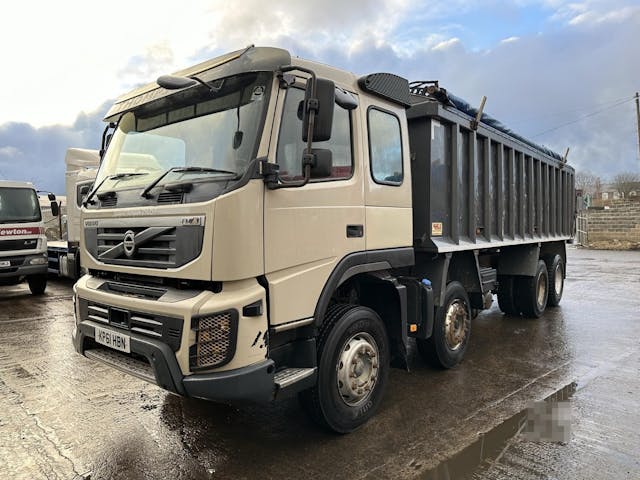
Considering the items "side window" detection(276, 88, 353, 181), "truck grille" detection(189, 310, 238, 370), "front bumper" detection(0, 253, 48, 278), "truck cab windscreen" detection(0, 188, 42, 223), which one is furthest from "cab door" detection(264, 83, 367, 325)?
"truck cab windscreen" detection(0, 188, 42, 223)

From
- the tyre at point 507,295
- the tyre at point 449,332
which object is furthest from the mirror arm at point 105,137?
the tyre at point 507,295

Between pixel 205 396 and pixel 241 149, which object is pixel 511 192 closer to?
pixel 241 149

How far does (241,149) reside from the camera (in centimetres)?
303

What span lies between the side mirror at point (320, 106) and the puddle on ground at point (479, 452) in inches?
91.8

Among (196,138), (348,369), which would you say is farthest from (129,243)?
(348,369)

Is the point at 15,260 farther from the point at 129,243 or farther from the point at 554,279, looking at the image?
the point at 554,279

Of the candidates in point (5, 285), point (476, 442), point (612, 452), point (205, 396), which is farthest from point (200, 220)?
point (5, 285)

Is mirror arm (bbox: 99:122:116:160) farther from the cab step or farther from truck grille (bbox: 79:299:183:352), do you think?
the cab step

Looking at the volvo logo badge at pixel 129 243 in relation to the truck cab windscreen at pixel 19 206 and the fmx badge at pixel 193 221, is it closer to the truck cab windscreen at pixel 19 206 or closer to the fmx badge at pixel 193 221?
the fmx badge at pixel 193 221

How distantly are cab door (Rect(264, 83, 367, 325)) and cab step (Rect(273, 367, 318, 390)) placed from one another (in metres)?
0.37

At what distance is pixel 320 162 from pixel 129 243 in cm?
143

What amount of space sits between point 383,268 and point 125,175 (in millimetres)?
2222

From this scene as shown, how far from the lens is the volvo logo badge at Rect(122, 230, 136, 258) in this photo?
10.5 feet

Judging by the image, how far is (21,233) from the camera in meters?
10.0
